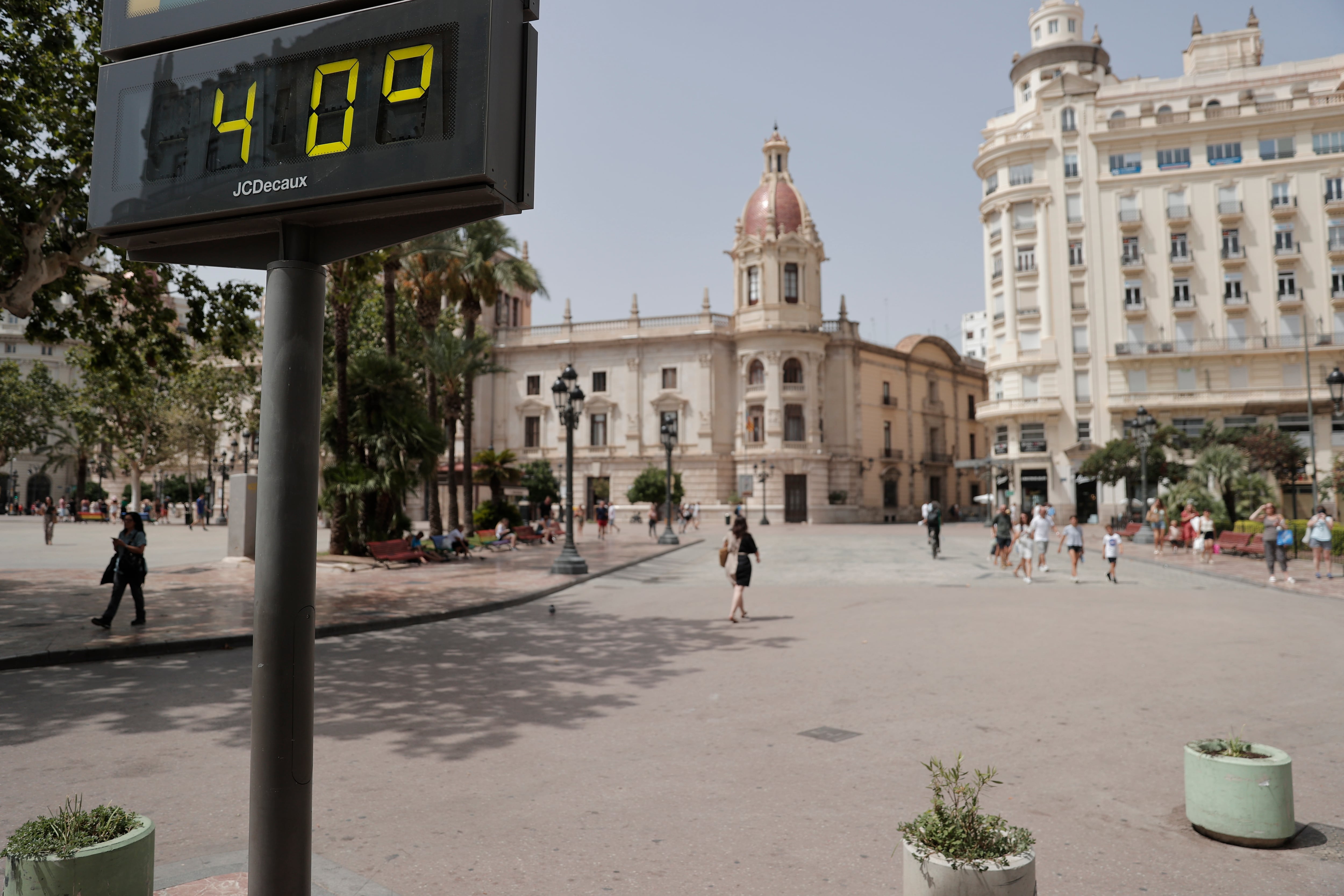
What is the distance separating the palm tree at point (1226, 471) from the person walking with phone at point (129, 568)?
3344 cm

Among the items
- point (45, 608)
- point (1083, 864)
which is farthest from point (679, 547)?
point (1083, 864)

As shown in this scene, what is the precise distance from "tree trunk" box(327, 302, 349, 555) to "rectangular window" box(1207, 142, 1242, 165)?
48.2m

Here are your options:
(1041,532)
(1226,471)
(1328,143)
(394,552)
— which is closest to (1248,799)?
(1041,532)

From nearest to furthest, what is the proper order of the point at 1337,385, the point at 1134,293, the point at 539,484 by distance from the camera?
the point at 1337,385 < the point at 1134,293 < the point at 539,484

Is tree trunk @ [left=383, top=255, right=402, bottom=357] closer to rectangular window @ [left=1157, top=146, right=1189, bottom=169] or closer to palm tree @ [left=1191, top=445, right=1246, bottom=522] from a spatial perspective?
palm tree @ [left=1191, top=445, right=1246, bottom=522]

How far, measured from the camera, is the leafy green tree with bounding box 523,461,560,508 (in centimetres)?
4850

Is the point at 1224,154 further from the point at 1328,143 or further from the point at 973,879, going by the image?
the point at 973,879

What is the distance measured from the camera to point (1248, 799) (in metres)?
4.13

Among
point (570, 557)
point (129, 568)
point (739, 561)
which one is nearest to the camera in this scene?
point (129, 568)

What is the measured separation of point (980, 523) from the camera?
190 feet

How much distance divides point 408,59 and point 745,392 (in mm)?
51807

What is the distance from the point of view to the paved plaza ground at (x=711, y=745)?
396cm

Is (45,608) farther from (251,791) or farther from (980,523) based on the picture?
(980,523)

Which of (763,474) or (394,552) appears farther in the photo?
(763,474)
